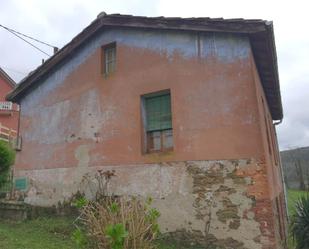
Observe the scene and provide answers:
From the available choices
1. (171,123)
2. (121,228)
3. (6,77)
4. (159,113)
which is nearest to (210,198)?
(171,123)

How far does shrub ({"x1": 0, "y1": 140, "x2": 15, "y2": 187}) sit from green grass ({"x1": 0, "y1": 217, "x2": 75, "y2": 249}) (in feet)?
5.14

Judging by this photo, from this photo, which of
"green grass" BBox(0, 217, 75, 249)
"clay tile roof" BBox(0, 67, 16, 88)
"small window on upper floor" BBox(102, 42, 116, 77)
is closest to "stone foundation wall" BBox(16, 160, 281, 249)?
"green grass" BBox(0, 217, 75, 249)

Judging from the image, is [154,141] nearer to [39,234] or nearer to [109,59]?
[109,59]

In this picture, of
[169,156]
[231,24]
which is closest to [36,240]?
[169,156]

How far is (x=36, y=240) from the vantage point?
7.50 m

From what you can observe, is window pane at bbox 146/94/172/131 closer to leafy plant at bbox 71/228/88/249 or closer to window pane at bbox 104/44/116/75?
window pane at bbox 104/44/116/75

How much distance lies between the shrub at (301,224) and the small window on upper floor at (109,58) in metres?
7.00

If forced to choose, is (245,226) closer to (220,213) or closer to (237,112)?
(220,213)

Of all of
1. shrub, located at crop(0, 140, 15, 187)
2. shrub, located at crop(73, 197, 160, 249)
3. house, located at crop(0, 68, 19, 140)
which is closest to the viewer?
shrub, located at crop(73, 197, 160, 249)

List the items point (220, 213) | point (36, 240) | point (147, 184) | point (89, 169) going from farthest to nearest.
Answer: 1. point (89, 169)
2. point (147, 184)
3. point (36, 240)
4. point (220, 213)

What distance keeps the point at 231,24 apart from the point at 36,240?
716cm

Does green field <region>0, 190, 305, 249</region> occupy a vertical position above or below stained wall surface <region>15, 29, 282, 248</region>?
below

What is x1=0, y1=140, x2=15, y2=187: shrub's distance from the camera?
10374mm

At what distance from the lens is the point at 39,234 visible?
8219mm
